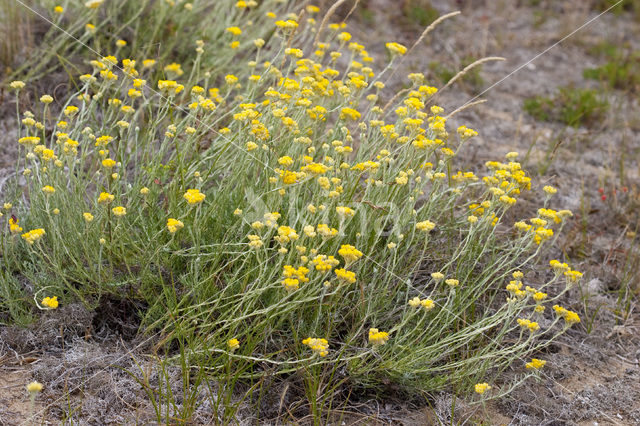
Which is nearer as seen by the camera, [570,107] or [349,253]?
[349,253]

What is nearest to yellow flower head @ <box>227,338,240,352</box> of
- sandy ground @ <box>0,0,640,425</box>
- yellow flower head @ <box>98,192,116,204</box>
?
sandy ground @ <box>0,0,640,425</box>

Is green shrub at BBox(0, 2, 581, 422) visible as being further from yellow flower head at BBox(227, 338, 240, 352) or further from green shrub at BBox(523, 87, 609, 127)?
green shrub at BBox(523, 87, 609, 127)

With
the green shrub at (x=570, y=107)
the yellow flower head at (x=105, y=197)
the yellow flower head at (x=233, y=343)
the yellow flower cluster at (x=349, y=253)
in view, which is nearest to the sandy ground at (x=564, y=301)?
the green shrub at (x=570, y=107)

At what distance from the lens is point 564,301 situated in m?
3.42

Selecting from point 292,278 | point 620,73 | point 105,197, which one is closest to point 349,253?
point 292,278

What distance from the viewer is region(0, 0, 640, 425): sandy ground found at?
2457mm

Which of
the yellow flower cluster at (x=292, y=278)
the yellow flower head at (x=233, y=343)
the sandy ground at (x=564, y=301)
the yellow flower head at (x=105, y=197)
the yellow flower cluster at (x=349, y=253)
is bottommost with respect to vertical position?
the sandy ground at (x=564, y=301)

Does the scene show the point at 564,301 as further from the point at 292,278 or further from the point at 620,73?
the point at 620,73

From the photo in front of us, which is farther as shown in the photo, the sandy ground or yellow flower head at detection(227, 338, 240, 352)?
the sandy ground

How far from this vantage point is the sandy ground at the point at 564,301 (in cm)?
246

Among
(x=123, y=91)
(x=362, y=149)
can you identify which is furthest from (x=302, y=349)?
(x=123, y=91)

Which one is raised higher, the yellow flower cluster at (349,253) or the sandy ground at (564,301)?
the yellow flower cluster at (349,253)

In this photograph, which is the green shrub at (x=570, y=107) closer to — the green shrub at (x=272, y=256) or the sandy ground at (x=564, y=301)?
the sandy ground at (x=564, y=301)

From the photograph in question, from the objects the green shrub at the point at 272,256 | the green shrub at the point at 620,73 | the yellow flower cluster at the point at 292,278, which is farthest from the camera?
the green shrub at the point at 620,73
